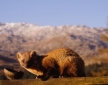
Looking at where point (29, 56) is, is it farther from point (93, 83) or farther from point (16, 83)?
point (93, 83)

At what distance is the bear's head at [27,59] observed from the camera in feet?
26.1

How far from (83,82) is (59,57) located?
2521mm

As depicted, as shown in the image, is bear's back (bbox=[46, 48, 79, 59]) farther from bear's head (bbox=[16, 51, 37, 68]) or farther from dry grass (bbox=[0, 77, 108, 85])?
dry grass (bbox=[0, 77, 108, 85])

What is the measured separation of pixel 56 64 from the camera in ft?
Result: 26.6

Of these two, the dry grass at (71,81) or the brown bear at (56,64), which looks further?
the brown bear at (56,64)

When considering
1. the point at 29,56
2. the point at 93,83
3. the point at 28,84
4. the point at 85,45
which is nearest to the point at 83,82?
the point at 93,83

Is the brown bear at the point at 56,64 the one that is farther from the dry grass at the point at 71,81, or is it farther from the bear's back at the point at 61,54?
the dry grass at the point at 71,81

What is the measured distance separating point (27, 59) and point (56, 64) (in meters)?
0.75

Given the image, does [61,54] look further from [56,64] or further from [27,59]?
[27,59]

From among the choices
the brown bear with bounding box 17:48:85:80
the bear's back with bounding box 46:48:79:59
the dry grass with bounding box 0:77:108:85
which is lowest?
the dry grass with bounding box 0:77:108:85

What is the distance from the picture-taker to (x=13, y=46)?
19300cm

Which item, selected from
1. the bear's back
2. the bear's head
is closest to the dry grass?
the bear's head

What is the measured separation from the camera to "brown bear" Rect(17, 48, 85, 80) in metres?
7.96

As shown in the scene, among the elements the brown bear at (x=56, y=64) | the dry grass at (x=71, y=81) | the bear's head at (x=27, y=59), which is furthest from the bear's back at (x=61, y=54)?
the dry grass at (x=71, y=81)
